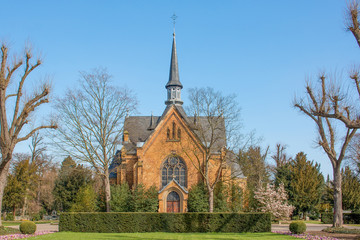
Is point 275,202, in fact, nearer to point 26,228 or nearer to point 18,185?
point 26,228

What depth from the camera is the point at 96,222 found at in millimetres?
26734

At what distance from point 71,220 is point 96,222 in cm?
193

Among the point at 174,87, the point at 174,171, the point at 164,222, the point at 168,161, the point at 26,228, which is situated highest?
the point at 174,87

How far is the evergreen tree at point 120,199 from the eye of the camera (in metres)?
36.5

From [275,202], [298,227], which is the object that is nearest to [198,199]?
[275,202]

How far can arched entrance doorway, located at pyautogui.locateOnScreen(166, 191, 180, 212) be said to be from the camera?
37.9 metres

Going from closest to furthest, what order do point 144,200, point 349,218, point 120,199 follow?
point 120,199 < point 144,200 < point 349,218

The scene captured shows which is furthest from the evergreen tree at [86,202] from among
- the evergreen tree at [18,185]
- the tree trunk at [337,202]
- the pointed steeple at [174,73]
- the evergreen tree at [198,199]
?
the tree trunk at [337,202]

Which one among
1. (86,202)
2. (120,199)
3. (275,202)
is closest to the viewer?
(120,199)

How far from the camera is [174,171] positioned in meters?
39.5

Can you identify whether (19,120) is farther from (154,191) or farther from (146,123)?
(146,123)

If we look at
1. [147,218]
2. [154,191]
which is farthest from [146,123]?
[147,218]

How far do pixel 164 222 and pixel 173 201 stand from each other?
11510 millimetres

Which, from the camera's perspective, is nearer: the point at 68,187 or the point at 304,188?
the point at 304,188
